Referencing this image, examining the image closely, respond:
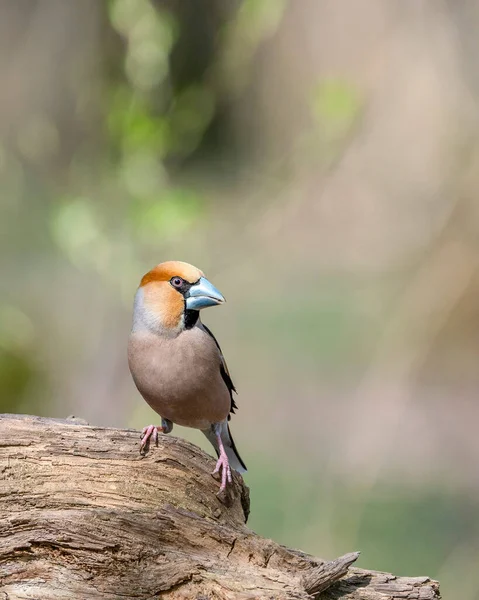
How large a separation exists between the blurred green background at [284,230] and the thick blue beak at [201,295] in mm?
1482

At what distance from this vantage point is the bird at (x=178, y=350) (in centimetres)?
276

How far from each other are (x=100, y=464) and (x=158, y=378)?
1.28 feet

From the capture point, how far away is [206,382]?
279cm

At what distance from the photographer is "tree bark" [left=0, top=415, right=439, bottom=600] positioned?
229cm

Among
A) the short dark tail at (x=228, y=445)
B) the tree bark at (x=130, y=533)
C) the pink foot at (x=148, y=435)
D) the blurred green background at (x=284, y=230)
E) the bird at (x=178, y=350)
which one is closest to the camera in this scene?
the tree bark at (x=130, y=533)

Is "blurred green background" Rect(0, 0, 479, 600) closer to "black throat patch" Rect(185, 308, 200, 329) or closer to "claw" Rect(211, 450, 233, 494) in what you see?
"black throat patch" Rect(185, 308, 200, 329)

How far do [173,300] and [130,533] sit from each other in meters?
0.85

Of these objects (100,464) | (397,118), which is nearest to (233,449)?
(100,464)

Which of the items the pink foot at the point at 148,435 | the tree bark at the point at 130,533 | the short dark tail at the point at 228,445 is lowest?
the tree bark at the point at 130,533

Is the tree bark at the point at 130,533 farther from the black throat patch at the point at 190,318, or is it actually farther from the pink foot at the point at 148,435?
the black throat patch at the point at 190,318

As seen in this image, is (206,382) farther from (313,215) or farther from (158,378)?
(313,215)

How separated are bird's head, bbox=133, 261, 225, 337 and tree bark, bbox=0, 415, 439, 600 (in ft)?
1.39

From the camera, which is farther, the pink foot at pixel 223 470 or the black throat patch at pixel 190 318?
the black throat patch at pixel 190 318

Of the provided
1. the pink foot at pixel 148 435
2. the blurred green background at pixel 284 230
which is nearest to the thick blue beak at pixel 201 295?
the pink foot at pixel 148 435
